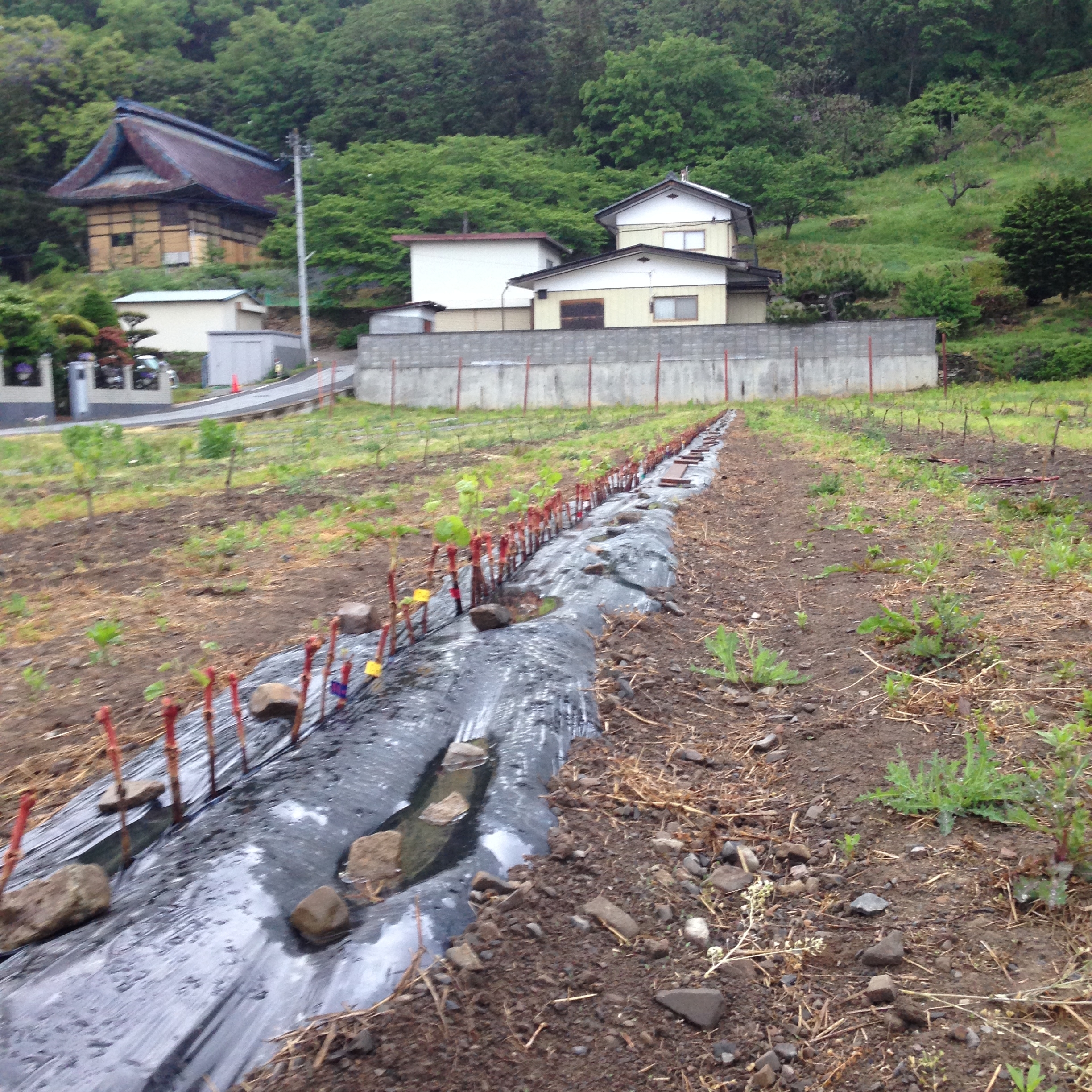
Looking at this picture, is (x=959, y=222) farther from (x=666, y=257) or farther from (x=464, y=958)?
(x=464, y=958)

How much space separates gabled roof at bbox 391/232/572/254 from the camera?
87.5 ft

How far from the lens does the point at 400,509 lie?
7.52 meters

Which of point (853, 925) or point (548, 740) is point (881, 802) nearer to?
point (853, 925)

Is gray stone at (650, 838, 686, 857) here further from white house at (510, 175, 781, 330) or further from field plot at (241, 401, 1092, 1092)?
white house at (510, 175, 781, 330)

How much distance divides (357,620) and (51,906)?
6.78 ft

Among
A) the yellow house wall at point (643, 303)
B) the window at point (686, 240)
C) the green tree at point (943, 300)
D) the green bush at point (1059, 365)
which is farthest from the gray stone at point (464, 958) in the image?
the window at point (686, 240)

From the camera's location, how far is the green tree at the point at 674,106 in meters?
→ 33.8

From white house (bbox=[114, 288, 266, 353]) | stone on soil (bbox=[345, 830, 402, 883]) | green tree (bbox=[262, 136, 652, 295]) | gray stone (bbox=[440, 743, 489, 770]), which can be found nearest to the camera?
stone on soil (bbox=[345, 830, 402, 883])

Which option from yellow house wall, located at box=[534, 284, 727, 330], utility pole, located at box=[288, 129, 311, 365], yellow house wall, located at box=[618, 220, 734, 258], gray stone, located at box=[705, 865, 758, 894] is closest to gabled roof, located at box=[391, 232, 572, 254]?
yellow house wall, located at box=[618, 220, 734, 258]

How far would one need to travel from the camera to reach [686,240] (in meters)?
26.8

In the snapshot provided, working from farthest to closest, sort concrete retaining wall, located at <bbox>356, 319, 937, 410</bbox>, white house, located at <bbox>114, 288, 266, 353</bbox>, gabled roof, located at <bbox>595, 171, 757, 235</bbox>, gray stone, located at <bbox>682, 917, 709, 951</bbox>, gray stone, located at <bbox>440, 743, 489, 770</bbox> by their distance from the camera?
white house, located at <bbox>114, 288, 266, 353</bbox> < gabled roof, located at <bbox>595, 171, 757, 235</bbox> < concrete retaining wall, located at <bbox>356, 319, 937, 410</bbox> < gray stone, located at <bbox>440, 743, 489, 770</bbox> < gray stone, located at <bbox>682, 917, 709, 951</bbox>

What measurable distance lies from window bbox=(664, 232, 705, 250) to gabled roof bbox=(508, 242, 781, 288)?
3.84 feet

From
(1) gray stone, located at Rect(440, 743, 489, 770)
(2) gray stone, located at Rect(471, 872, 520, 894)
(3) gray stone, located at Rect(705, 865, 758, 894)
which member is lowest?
(3) gray stone, located at Rect(705, 865, 758, 894)

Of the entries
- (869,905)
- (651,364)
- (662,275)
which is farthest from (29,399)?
(869,905)
